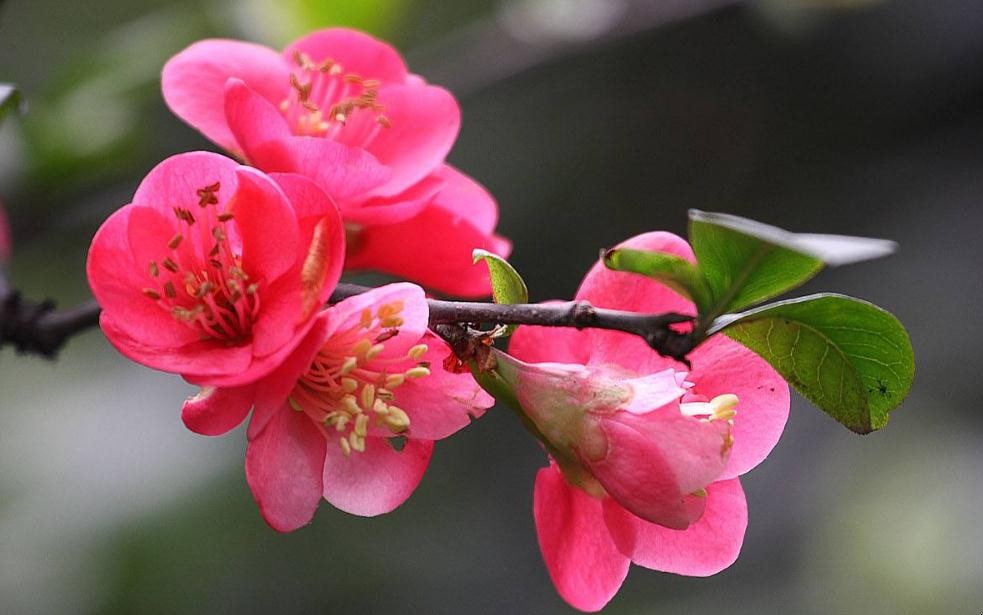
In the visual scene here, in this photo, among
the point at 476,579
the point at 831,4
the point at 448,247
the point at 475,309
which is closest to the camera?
the point at 475,309

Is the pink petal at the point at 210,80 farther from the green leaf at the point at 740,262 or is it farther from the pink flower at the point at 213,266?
the green leaf at the point at 740,262

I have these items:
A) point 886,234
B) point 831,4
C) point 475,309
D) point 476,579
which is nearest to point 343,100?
point 475,309

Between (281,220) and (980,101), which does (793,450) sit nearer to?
(980,101)

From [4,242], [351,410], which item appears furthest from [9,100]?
[4,242]

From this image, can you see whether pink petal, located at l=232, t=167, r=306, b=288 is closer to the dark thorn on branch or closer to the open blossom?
the open blossom

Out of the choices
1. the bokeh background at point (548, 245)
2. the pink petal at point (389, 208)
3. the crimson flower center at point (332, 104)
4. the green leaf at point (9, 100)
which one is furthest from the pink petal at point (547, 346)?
the bokeh background at point (548, 245)

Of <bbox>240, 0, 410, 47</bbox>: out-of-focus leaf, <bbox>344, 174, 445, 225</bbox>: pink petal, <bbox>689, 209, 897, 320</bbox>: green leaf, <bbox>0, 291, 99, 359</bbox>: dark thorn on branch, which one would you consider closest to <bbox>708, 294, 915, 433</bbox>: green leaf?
<bbox>689, 209, 897, 320</bbox>: green leaf
